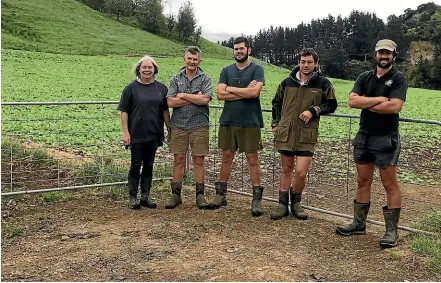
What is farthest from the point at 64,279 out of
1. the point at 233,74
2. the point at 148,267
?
the point at 233,74

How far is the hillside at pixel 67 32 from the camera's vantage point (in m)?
47.1

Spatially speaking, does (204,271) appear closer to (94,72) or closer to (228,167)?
(228,167)

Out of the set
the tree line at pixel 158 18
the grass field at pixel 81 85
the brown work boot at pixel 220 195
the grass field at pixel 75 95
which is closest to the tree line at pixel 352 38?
the tree line at pixel 158 18

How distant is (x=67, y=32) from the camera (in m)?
54.8

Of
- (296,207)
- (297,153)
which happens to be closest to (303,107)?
(297,153)

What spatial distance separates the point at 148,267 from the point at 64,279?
687mm

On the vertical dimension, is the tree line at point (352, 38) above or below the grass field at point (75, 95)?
above

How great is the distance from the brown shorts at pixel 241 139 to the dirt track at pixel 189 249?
2.61 feet

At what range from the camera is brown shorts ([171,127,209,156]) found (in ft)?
20.1

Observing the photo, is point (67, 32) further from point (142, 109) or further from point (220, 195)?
point (220, 195)

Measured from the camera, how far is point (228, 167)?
243 inches

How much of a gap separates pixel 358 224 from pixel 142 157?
8.79ft

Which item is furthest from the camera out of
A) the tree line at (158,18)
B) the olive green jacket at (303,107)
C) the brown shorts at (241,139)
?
the tree line at (158,18)

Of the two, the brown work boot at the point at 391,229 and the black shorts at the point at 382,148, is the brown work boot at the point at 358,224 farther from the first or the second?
the black shorts at the point at 382,148
